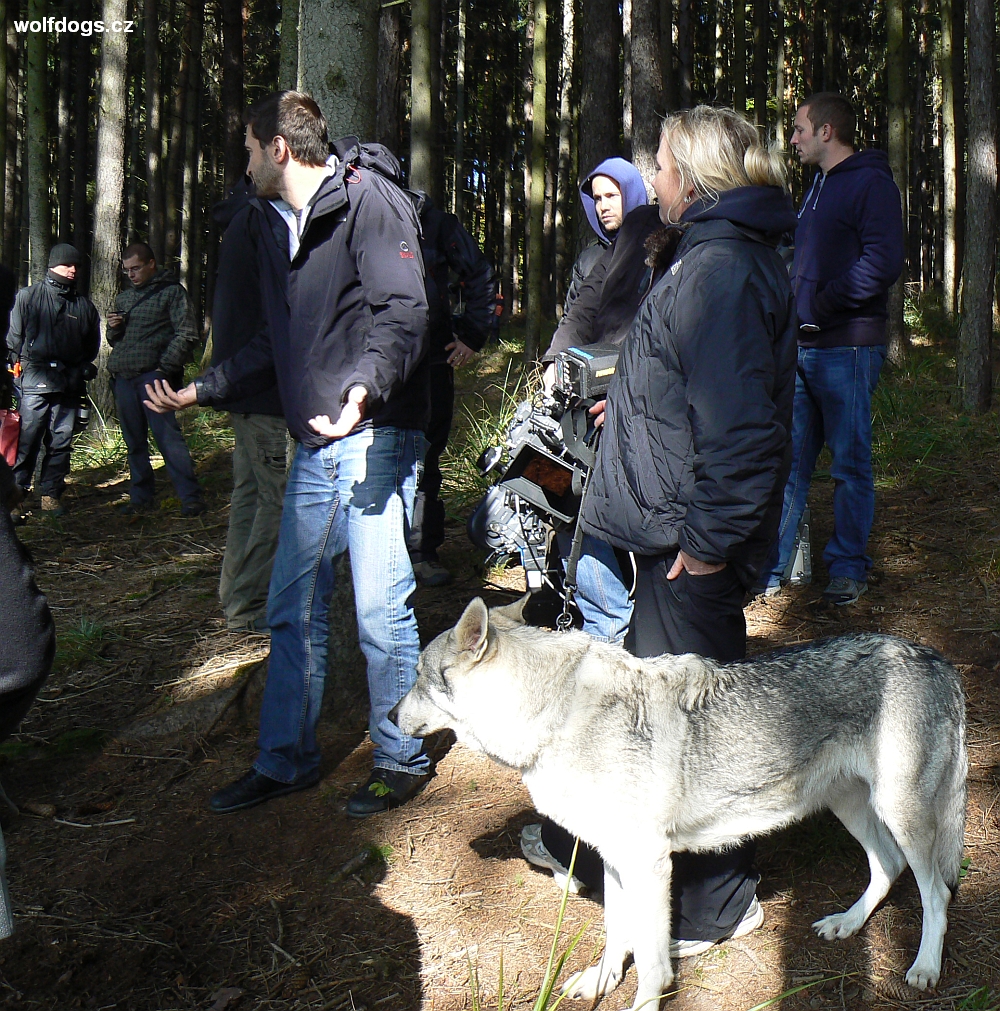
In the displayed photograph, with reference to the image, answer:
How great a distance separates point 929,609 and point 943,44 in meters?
12.3

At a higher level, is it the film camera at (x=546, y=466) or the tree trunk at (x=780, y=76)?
the tree trunk at (x=780, y=76)

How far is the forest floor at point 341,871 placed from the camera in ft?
9.84

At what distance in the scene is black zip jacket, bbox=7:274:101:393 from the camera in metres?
9.36

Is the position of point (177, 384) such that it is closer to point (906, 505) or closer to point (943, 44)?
point (906, 505)

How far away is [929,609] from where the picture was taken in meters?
5.46

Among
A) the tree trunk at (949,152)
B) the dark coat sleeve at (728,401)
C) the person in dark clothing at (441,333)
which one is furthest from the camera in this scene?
the tree trunk at (949,152)

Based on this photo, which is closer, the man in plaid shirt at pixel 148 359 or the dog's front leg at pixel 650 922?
the dog's front leg at pixel 650 922

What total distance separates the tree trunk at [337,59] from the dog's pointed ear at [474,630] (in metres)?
2.83

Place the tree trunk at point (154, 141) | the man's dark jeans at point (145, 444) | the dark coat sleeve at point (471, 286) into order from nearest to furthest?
the dark coat sleeve at point (471, 286) < the man's dark jeans at point (145, 444) < the tree trunk at point (154, 141)

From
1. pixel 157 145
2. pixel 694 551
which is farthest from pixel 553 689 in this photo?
pixel 157 145

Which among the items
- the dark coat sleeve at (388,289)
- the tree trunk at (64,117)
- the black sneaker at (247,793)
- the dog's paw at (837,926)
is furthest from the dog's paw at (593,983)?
the tree trunk at (64,117)

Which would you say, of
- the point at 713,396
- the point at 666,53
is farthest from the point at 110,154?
the point at 713,396

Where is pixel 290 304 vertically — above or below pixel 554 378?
above

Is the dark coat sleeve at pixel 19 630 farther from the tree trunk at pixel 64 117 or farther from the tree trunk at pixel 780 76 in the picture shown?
the tree trunk at pixel 64 117
